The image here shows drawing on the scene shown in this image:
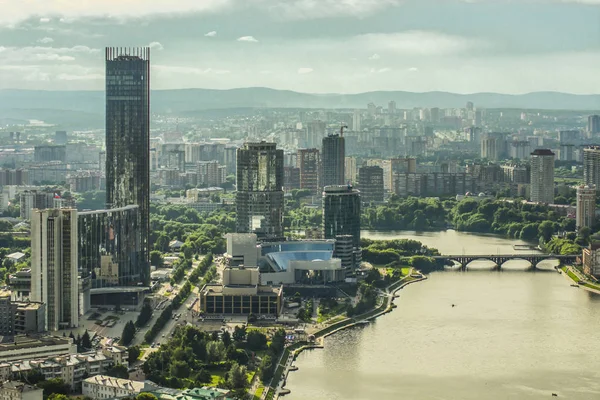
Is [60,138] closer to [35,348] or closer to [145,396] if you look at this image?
[35,348]

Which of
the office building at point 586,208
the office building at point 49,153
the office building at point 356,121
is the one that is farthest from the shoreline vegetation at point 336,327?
Answer: the office building at point 356,121

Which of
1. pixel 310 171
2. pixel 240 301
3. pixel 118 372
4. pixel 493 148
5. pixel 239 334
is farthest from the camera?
pixel 493 148

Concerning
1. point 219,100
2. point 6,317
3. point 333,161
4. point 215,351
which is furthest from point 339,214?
point 219,100

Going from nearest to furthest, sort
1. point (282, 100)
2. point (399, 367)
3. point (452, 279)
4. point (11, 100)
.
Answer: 1. point (399, 367)
2. point (452, 279)
3. point (11, 100)
4. point (282, 100)

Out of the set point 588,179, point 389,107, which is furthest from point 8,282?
point 389,107

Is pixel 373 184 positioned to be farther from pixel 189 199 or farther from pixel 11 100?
pixel 11 100
